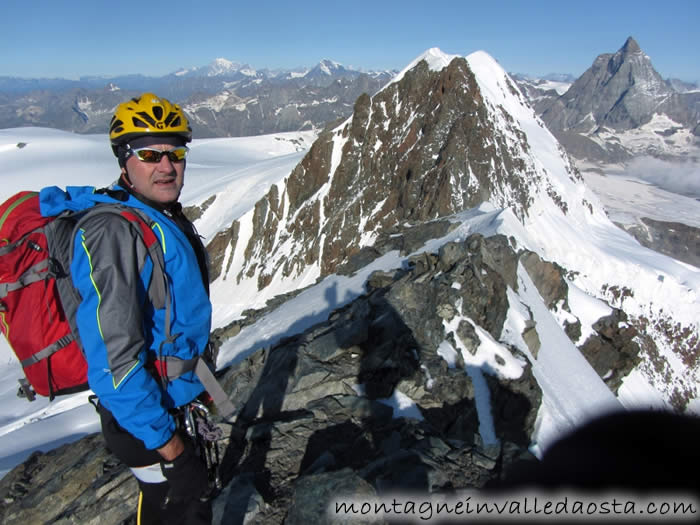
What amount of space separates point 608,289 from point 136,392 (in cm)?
5474

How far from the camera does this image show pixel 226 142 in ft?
618

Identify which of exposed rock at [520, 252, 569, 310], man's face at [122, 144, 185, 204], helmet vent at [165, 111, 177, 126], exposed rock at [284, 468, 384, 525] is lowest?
exposed rock at [520, 252, 569, 310]

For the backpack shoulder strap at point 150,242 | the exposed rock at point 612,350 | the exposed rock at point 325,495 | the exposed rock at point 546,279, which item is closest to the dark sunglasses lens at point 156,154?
the backpack shoulder strap at point 150,242

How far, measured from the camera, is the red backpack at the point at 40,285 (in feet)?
9.52

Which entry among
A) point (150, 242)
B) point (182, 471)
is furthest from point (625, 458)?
point (182, 471)

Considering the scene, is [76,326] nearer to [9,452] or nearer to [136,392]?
[136,392]

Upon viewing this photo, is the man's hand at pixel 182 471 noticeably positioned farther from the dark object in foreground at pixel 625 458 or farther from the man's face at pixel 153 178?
the dark object in foreground at pixel 625 458

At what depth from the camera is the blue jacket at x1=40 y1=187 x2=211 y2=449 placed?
286 centimetres

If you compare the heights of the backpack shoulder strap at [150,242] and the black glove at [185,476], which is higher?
the backpack shoulder strap at [150,242]

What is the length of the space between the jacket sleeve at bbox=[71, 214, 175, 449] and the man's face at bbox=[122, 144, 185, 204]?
609 mm

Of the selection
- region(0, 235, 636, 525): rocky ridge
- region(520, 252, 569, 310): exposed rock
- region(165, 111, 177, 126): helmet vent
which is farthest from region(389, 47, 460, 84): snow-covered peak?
region(165, 111, 177, 126): helmet vent

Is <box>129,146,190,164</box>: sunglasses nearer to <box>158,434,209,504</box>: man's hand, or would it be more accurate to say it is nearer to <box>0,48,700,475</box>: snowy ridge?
<box>158,434,209,504</box>: man's hand

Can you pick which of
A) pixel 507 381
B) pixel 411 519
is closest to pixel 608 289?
pixel 507 381

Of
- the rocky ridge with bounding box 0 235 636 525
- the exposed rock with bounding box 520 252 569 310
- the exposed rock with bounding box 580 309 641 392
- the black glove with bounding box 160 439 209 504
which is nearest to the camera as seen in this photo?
the black glove with bounding box 160 439 209 504
